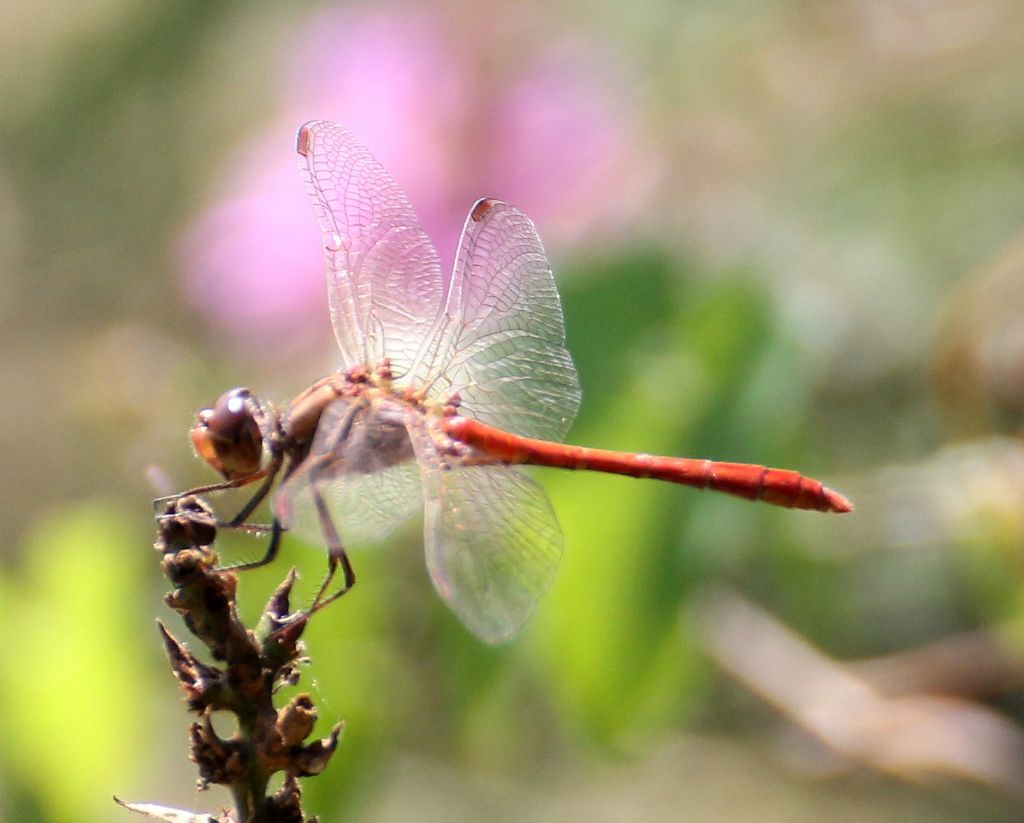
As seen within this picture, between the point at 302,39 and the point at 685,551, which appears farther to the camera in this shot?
the point at 302,39

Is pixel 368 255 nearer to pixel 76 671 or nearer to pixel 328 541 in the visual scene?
pixel 328 541

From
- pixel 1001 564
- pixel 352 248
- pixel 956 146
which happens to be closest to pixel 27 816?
pixel 352 248

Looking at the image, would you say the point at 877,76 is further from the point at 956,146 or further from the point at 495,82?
the point at 495,82

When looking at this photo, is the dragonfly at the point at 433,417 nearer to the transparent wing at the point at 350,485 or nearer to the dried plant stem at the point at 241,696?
the transparent wing at the point at 350,485

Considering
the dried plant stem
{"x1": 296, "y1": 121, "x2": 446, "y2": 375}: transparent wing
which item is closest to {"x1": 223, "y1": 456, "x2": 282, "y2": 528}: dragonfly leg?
{"x1": 296, "y1": 121, "x2": 446, "y2": 375}: transparent wing

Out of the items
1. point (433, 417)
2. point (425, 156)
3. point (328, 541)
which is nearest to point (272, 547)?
point (328, 541)

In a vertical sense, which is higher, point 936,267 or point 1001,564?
point 936,267
